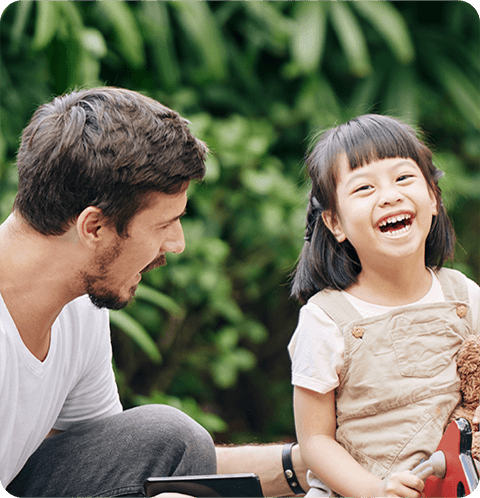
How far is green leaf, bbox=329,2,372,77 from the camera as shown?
2.44 meters

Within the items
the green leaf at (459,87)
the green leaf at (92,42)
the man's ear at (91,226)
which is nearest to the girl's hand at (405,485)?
the man's ear at (91,226)

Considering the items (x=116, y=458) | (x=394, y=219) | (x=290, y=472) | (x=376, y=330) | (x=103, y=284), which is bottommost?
(x=290, y=472)

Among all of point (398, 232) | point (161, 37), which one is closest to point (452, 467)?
point (398, 232)

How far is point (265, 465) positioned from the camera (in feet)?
5.27

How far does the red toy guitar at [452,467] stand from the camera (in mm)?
1178

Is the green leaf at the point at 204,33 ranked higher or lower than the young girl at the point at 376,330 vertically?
higher

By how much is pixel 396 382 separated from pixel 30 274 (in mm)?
814

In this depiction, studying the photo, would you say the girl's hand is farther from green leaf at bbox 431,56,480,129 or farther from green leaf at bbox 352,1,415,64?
green leaf at bbox 431,56,480,129

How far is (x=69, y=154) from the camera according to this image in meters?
1.29

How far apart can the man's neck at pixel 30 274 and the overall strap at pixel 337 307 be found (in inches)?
21.7

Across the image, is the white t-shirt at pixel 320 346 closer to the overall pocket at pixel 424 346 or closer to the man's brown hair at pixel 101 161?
the overall pocket at pixel 424 346

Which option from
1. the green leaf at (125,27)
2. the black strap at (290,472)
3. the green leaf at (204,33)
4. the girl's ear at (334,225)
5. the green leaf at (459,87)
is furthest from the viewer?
the green leaf at (459,87)

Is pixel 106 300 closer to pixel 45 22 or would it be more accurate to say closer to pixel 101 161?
pixel 101 161

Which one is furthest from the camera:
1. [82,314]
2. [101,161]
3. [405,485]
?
[82,314]
